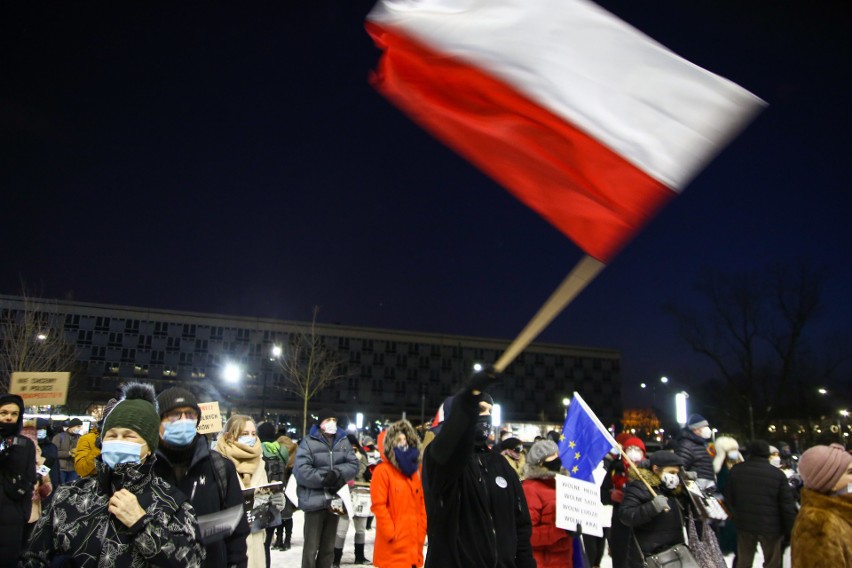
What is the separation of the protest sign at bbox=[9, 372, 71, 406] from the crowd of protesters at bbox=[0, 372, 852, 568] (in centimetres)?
206

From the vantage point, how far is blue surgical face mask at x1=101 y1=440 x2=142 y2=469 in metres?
3.24

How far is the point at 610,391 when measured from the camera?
11638 cm

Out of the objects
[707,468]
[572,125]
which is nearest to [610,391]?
[707,468]

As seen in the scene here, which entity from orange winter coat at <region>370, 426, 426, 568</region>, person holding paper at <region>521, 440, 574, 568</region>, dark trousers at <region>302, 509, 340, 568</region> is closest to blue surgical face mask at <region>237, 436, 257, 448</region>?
orange winter coat at <region>370, 426, 426, 568</region>

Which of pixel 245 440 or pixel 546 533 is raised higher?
pixel 245 440

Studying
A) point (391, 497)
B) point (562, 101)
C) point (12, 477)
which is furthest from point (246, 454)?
point (562, 101)

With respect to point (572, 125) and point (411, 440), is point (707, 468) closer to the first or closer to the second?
point (411, 440)

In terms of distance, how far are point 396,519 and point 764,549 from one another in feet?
15.2

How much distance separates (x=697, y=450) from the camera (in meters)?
9.78

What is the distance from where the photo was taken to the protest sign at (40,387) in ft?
38.8

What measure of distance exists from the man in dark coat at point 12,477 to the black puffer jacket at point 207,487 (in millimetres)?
3105

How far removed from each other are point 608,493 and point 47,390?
9785mm

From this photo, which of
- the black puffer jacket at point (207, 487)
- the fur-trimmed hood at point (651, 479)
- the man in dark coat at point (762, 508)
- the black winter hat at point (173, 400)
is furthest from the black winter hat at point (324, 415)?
the man in dark coat at point (762, 508)

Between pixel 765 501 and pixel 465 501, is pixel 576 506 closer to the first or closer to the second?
pixel 465 501
